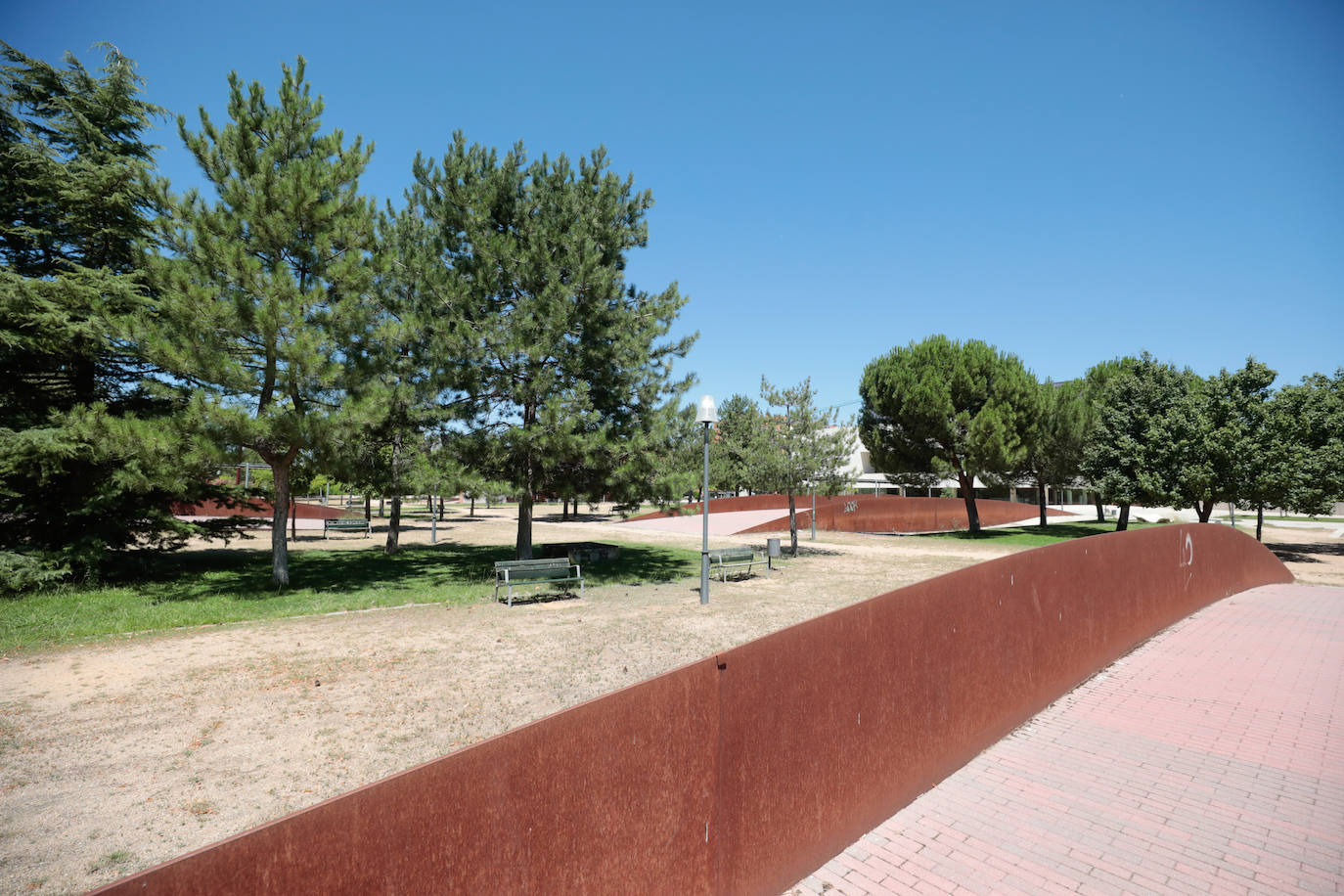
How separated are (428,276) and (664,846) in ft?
42.9

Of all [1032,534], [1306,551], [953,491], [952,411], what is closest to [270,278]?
[952,411]

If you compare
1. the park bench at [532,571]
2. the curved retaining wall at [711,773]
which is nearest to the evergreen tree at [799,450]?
the park bench at [532,571]

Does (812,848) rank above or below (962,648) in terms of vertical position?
below

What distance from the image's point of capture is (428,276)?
43.8 feet

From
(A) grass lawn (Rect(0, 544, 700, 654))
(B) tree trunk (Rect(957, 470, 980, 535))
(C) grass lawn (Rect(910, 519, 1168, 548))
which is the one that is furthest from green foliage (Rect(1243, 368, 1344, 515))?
(A) grass lawn (Rect(0, 544, 700, 654))

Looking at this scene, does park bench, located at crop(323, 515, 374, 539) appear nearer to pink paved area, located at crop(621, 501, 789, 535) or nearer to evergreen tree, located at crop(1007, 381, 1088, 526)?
pink paved area, located at crop(621, 501, 789, 535)

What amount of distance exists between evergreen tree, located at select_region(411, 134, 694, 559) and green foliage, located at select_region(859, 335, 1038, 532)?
56.5 feet

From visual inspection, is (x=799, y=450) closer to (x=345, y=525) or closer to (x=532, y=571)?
(x=532, y=571)

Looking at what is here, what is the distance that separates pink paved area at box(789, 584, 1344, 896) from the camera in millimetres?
3639

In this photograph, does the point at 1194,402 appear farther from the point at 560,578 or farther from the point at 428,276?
the point at 428,276

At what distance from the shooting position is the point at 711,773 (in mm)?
2746

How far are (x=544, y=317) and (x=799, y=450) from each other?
966 centimetres

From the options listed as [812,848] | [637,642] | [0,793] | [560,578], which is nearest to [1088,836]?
[812,848]

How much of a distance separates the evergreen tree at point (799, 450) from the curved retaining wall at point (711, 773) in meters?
13.6
